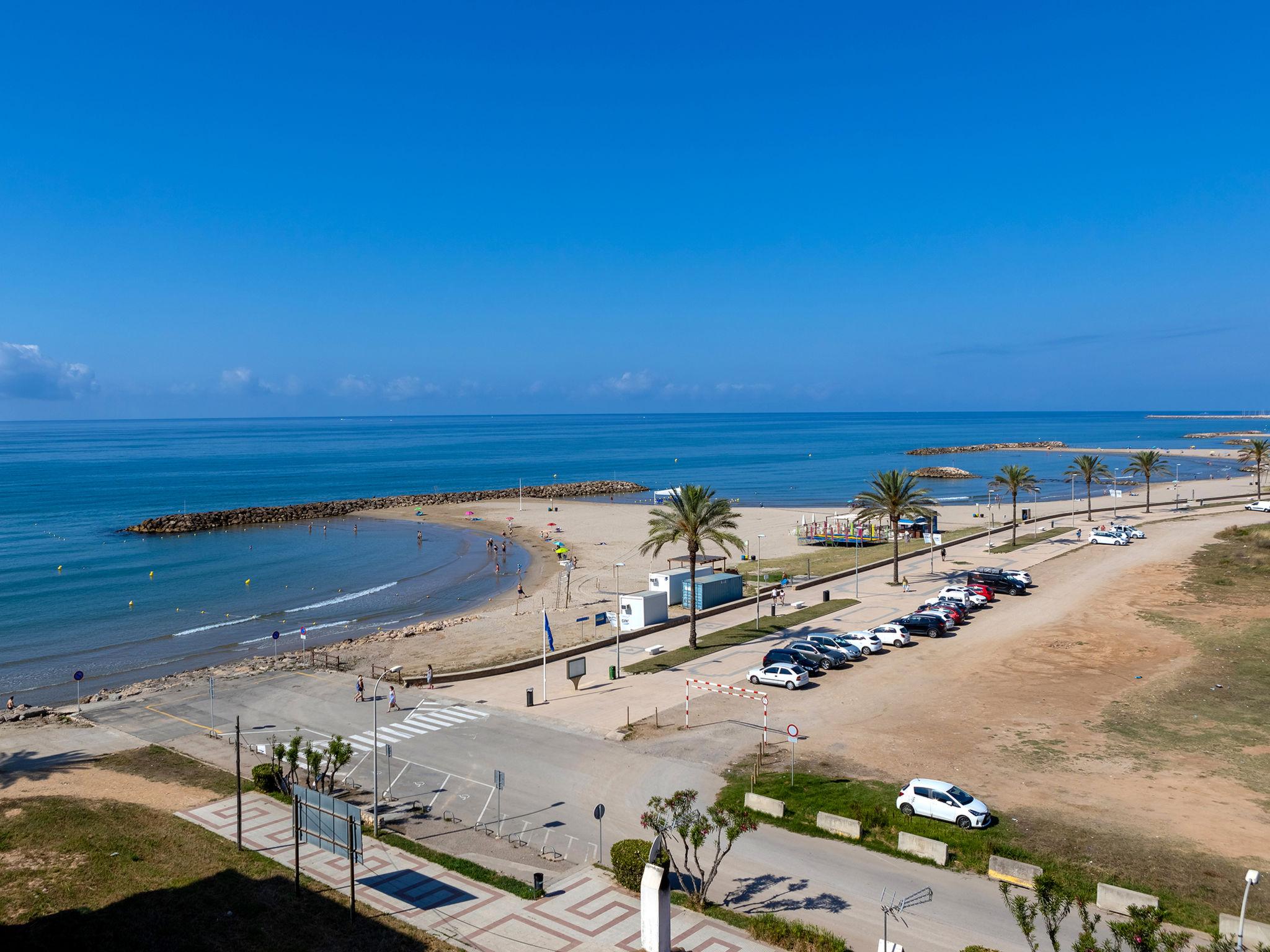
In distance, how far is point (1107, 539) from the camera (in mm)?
67125

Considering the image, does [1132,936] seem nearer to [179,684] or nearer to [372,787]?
[372,787]

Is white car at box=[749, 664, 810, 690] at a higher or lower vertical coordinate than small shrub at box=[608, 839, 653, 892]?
lower

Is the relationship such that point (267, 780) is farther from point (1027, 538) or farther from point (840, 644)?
point (1027, 538)

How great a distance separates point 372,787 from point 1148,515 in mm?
85994

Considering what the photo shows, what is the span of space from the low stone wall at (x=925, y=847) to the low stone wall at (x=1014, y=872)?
1.04m

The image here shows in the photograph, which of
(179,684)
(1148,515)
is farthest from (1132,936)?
(1148,515)

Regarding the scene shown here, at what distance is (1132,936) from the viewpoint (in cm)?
1339

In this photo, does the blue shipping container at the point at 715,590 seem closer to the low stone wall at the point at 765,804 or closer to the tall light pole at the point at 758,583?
the tall light pole at the point at 758,583

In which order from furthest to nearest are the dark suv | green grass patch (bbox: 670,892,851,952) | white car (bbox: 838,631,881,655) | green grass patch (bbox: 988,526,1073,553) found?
1. green grass patch (bbox: 988,526,1073,553)
2. the dark suv
3. white car (bbox: 838,631,881,655)
4. green grass patch (bbox: 670,892,851,952)

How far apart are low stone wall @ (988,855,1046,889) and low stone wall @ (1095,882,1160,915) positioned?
4.33 feet

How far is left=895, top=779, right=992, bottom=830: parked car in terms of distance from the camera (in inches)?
848

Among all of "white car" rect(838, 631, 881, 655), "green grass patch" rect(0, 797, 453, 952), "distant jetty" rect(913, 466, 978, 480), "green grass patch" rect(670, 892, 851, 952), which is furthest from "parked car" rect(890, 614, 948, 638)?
"distant jetty" rect(913, 466, 978, 480)

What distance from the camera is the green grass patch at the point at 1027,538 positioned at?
6769 cm

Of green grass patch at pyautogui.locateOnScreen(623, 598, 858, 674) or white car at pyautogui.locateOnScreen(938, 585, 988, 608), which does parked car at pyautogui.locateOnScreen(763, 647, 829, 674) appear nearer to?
green grass patch at pyautogui.locateOnScreen(623, 598, 858, 674)
